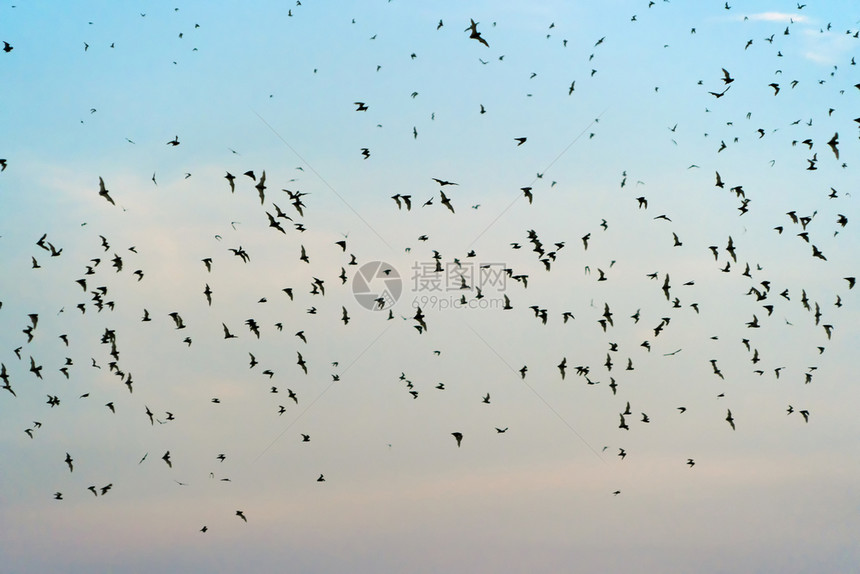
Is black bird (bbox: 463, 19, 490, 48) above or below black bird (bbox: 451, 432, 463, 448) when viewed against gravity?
above

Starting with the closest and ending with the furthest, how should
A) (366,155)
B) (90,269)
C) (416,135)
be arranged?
1. (416,135)
2. (366,155)
3. (90,269)

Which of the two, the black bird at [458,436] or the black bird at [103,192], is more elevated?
the black bird at [103,192]

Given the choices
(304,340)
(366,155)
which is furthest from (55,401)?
(366,155)

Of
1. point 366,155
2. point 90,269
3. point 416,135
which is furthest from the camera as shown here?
point 90,269

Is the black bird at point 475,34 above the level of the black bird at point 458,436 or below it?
above

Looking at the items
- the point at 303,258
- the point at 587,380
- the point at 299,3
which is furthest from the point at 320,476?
the point at 299,3

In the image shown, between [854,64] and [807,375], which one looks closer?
[854,64]

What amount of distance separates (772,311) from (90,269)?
142 ft

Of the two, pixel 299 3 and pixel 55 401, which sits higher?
pixel 299 3

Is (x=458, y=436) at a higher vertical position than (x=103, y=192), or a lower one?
lower

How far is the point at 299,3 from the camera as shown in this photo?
53.7 m

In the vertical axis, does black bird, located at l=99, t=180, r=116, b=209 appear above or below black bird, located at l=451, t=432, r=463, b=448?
above

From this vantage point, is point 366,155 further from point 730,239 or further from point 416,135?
point 730,239

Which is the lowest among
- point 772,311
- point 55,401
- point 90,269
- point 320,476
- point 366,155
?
point 320,476
